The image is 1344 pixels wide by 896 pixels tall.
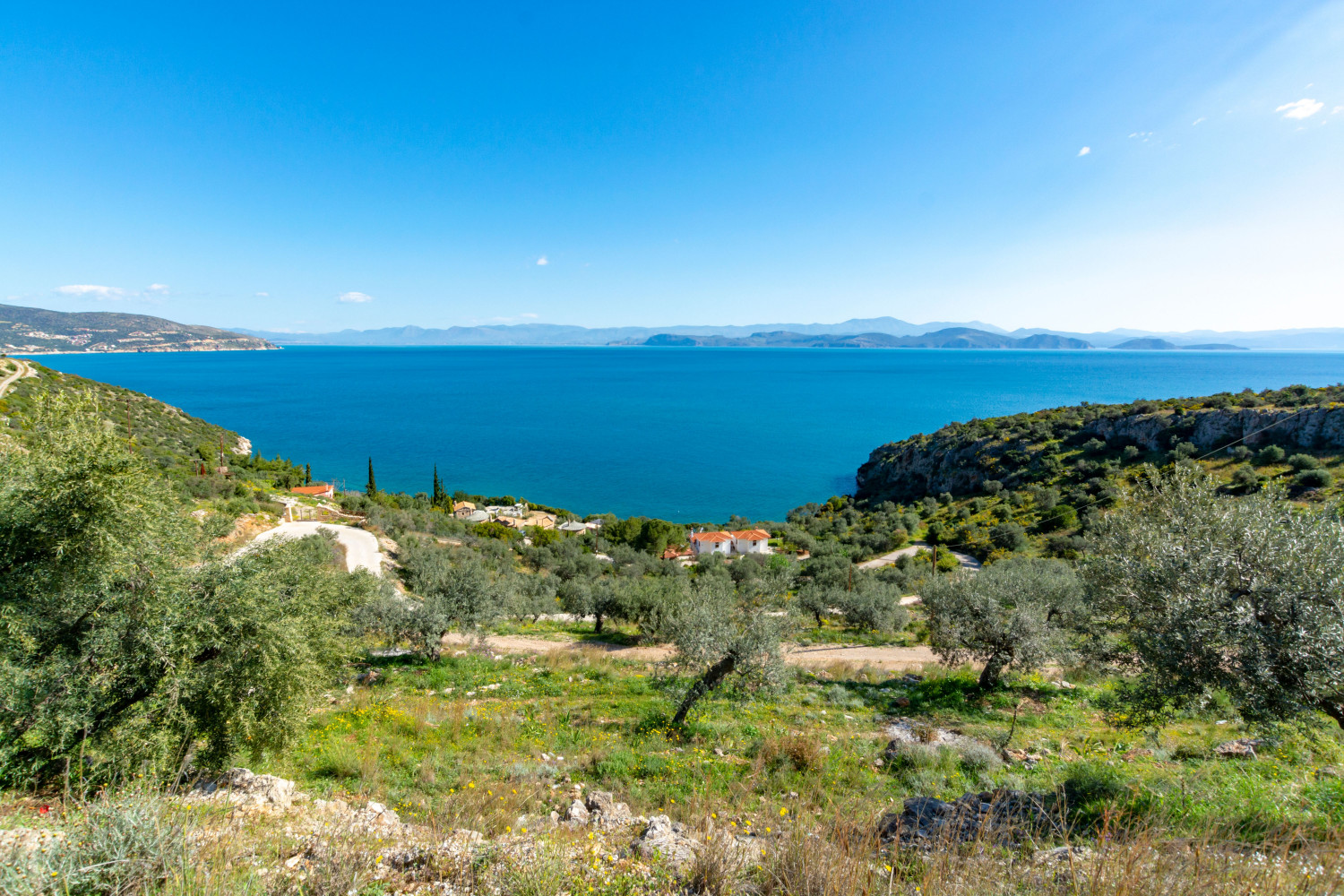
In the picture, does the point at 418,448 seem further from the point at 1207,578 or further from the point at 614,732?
the point at 1207,578

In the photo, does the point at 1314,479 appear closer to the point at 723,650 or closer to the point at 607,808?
the point at 723,650

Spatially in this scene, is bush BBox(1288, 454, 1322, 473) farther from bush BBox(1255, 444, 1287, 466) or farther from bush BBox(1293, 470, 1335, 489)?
bush BBox(1293, 470, 1335, 489)

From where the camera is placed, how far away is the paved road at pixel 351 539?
3047 cm

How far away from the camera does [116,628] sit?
7.73 metres

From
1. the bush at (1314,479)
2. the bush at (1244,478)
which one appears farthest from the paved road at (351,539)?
the bush at (1314,479)

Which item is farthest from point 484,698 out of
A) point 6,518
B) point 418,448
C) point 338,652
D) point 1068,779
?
point 418,448

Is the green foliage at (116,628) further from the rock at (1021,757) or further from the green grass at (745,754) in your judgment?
the rock at (1021,757)

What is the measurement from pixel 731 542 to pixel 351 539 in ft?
99.1

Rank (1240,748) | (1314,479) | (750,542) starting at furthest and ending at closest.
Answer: (750,542), (1314,479), (1240,748)

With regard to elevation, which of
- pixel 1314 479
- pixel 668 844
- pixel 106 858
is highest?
pixel 106 858

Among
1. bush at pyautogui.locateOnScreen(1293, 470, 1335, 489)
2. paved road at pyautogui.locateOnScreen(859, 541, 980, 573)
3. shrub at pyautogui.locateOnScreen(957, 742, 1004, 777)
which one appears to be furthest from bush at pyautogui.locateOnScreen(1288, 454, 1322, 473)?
Answer: shrub at pyautogui.locateOnScreen(957, 742, 1004, 777)

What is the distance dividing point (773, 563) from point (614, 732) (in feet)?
86.0

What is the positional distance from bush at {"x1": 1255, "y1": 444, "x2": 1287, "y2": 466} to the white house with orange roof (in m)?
39.8

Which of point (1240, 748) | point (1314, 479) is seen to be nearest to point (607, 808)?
point (1240, 748)
